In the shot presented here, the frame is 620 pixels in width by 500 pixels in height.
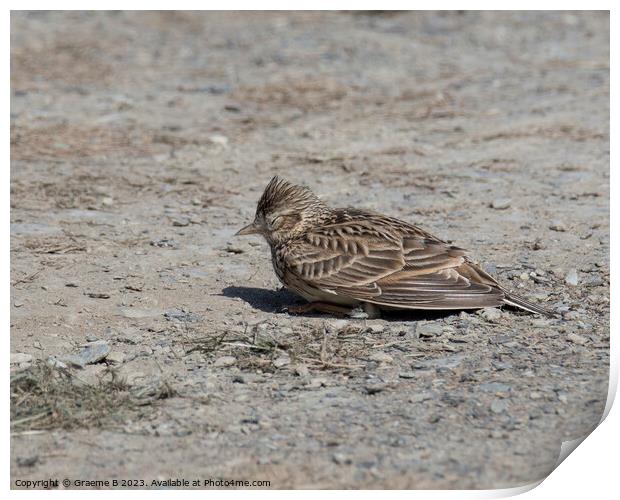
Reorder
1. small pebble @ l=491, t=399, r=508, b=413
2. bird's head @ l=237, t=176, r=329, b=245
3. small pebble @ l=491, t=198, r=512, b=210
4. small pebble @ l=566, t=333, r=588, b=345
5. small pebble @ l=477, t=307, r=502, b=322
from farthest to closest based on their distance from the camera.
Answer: small pebble @ l=491, t=198, r=512, b=210 < bird's head @ l=237, t=176, r=329, b=245 < small pebble @ l=477, t=307, r=502, b=322 < small pebble @ l=566, t=333, r=588, b=345 < small pebble @ l=491, t=399, r=508, b=413

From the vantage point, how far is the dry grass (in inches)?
231

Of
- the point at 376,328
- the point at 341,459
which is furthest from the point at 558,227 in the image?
the point at 341,459

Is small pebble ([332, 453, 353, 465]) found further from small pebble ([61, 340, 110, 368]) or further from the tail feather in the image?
the tail feather

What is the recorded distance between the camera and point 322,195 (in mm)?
11008

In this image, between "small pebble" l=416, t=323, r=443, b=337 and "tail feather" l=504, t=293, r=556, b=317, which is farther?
"tail feather" l=504, t=293, r=556, b=317

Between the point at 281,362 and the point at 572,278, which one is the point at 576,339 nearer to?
the point at 572,278

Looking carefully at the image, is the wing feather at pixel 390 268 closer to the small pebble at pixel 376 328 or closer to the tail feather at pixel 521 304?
the tail feather at pixel 521 304

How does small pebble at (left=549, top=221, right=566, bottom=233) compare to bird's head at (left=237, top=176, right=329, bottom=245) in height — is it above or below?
below

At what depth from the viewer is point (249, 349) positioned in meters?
6.92

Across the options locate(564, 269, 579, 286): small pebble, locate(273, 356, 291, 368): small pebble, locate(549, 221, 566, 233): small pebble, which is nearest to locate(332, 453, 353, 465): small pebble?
locate(273, 356, 291, 368): small pebble

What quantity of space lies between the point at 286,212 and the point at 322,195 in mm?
2802

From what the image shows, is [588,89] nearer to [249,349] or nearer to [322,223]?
[322,223]

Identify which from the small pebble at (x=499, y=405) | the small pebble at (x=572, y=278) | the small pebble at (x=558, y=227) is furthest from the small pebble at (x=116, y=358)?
the small pebble at (x=558, y=227)

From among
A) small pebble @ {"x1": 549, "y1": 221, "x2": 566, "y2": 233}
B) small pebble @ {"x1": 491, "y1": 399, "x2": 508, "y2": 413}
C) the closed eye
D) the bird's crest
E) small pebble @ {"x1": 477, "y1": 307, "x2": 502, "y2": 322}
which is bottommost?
small pebble @ {"x1": 491, "y1": 399, "x2": 508, "y2": 413}
